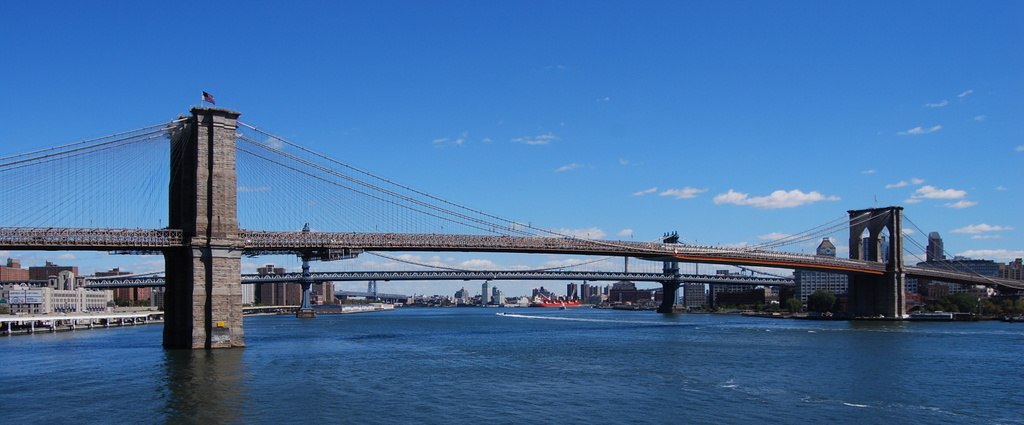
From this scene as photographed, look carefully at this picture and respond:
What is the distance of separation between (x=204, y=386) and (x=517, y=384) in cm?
1126

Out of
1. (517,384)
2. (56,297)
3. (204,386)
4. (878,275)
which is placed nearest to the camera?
(204,386)

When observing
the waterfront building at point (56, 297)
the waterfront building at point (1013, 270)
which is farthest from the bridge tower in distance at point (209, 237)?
the waterfront building at point (1013, 270)

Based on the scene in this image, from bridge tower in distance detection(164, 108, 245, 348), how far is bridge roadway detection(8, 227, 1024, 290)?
1266 mm

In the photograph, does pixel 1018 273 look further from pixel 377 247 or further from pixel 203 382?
pixel 203 382

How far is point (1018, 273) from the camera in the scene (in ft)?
592

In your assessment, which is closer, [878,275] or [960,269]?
[878,275]

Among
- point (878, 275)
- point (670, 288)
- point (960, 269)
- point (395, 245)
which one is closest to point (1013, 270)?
point (960, 269)

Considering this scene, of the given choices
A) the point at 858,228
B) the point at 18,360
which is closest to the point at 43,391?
the point at 18,360

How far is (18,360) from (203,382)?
58.7ft

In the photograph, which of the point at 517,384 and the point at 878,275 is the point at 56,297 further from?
the point at 517,384

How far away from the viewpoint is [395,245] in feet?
170

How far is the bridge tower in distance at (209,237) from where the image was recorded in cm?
4266

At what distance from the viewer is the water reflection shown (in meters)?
24.5

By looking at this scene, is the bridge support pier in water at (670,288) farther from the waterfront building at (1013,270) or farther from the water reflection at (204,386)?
the water reflection at (204,386)
